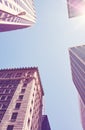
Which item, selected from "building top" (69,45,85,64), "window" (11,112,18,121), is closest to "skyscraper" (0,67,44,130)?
"window" (11,112,18,121)

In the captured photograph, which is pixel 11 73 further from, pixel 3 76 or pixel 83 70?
pixel 83 70

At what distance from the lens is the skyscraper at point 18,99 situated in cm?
6112

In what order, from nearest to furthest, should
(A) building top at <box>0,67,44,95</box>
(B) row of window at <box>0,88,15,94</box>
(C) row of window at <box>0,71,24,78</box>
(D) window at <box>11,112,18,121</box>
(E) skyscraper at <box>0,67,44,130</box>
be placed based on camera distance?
(E) skyscraper at <box>0,67,44,130</box> < (D) window at <box>11,112,18,121</box> < (B) row of window at <box>0,88,15,94</box> < (A) building top at <box>0,67,44,95</box> < (C) row of window at <box>0,71,24,78</box>

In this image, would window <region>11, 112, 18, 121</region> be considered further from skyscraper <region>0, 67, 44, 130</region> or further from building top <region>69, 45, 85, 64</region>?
building top <region>69, 45, 85, 64</region>

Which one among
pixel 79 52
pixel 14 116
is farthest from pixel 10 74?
pixel 79 52

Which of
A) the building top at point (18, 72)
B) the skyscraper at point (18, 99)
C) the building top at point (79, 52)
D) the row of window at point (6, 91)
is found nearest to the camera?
the skyscraper at point (18, 99)

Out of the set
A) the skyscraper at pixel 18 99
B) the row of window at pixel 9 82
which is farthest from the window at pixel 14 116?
the row of window at pixel 9 82

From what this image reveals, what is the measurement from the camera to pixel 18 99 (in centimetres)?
7094

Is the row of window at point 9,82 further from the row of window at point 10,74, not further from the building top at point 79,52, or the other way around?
the building top at point 79,52

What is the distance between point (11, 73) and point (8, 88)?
14333 mm

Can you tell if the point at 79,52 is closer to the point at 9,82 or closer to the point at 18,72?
the point at 18,72

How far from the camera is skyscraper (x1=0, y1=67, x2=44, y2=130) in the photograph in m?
61.1

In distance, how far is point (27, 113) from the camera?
64.6m

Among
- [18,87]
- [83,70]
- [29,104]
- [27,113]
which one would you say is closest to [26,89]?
[18,87]
